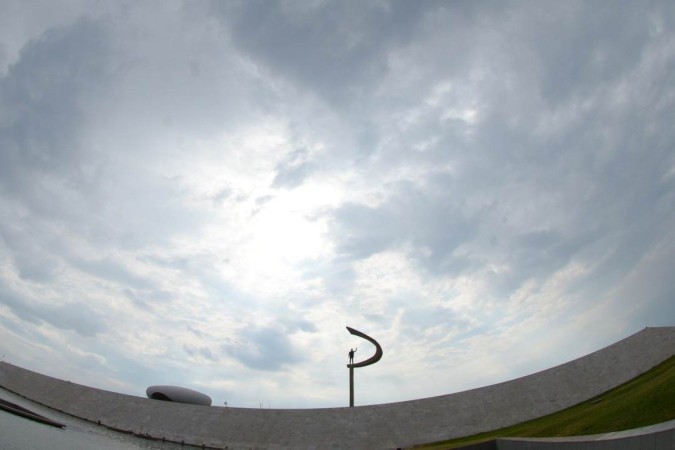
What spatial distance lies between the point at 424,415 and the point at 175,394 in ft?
87.0

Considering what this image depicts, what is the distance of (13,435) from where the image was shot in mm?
15719

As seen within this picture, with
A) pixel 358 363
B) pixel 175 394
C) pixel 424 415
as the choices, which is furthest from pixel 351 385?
pixel 175 394

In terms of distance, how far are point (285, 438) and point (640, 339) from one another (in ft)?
90.7

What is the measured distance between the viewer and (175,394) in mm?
45188

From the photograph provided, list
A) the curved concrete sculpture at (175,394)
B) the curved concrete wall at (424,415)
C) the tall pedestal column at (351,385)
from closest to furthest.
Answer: the curved concrete wall at (424,415)
the tall pedestal column at (351,385)
the curved concrete sculpture at (175,394)

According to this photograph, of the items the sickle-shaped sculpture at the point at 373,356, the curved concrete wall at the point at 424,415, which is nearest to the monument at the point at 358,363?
the sickle-shaped sculpture at the point at 373,356

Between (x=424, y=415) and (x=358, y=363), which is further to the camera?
(x=358, y=363)

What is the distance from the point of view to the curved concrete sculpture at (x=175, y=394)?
4512 cm

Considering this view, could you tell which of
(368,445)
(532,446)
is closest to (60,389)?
(368,445)

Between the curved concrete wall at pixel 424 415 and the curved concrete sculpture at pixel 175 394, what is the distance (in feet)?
20.7

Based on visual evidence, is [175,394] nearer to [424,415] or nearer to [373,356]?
[373,356]

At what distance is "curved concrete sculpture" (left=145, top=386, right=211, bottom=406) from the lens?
4512 centimetres

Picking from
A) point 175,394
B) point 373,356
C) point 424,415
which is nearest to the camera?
point 424,415

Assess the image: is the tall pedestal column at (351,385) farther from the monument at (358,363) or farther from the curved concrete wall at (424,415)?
the curved concrete wall at (424,415)
